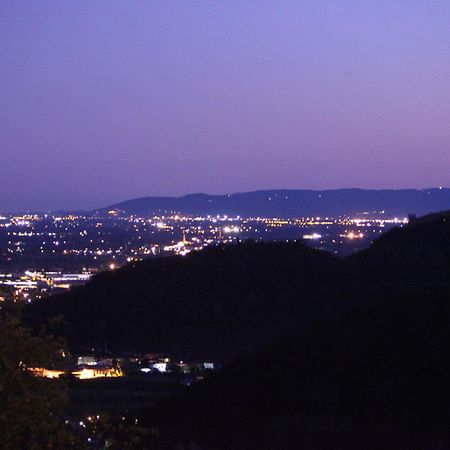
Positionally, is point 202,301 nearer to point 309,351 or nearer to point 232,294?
point 232,294

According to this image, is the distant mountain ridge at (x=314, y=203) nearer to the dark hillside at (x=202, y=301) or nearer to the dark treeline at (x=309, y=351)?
the dark hillside at (x=202, y=301)

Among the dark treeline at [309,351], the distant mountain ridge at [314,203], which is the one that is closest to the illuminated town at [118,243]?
the dark treeline at [309,351]

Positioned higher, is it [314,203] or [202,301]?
[314,203]

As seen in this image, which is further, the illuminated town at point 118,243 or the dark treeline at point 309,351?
the illuminated town at point 118,243

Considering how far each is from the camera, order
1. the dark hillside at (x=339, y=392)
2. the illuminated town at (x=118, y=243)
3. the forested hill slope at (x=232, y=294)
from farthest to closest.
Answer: the illuminated town at (x=118, y=243) → the forested hill slope at (x=232, y=294) → the dark hillside at (x=339, y=392)

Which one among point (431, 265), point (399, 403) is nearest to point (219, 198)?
point (431, 265)

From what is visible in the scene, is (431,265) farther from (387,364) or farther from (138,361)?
(387,364)

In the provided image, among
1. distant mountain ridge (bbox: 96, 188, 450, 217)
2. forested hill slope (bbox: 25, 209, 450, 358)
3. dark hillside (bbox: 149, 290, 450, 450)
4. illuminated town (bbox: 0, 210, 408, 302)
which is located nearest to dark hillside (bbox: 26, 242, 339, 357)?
forested hill slope (bbox: 25, 209, 450, 358)

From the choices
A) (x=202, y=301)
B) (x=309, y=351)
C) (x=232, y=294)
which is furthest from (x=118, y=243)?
(x=309, y=351)
